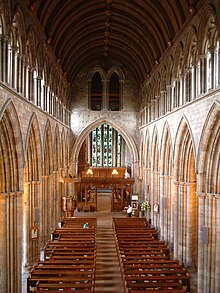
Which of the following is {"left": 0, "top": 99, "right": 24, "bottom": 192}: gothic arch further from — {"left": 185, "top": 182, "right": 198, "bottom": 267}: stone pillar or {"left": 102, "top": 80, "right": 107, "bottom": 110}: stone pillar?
{"left": 102, "top": 80, "right": 107, "bottom": 110}: stone pillar

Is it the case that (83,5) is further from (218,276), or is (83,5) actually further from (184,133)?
(218,276)

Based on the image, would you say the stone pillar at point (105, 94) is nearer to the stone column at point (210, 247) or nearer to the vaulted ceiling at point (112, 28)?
the vaulted ceiling at point (112, 28)

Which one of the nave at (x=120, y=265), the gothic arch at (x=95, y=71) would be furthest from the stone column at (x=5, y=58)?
the gothic arch at (x=95, y=71)

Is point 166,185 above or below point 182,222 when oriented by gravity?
above

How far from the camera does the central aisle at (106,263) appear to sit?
1276cm

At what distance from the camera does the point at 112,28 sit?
23.0m

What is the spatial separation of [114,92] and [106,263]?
18.3 metres

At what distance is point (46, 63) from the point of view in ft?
59.5

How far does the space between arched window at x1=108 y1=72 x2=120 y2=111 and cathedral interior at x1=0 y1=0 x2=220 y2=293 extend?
0.13m

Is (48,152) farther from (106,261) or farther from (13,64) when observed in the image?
(13,64)

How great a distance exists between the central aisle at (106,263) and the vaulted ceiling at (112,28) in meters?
10.5

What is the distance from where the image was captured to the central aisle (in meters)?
12.8

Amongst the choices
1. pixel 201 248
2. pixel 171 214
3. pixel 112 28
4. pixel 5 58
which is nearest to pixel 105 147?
pixel 112 28

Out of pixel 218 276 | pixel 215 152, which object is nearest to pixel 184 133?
pixel 215 152
